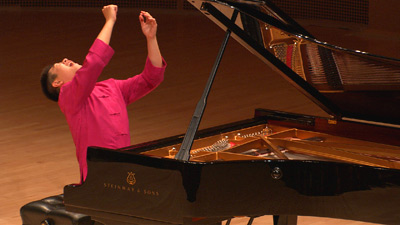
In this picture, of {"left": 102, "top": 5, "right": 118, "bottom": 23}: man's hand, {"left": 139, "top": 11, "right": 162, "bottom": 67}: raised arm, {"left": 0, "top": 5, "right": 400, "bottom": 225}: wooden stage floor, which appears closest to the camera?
{"left": 102, "top": 5, "right": 118, "bottom": 23}: man's hand

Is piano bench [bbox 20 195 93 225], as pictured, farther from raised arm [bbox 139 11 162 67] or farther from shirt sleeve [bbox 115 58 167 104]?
raised arm [bbox 139 11 162 67]

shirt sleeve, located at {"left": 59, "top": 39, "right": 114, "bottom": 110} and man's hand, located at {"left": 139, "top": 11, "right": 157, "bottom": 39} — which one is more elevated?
man's hand, located at {"left": 139, "top": 11, "right": 157, "bottom": 39}

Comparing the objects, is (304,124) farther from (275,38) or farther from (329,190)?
(329,190)

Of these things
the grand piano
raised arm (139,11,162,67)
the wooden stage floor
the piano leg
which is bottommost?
the wooden stage floor

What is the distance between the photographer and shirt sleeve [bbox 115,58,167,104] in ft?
10.8

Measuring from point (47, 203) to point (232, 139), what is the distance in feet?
2.69

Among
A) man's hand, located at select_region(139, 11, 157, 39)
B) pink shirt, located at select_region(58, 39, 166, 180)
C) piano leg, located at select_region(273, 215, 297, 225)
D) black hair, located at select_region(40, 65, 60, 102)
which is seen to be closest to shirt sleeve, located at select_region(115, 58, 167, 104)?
pink shirt, located at select_region(58, 39, 166, 180)

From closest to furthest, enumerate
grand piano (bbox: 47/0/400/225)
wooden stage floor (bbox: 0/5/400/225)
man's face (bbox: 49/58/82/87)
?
1. grand piano (bbox: 47/0/400/225)
2. man's face (bbox: 49/58/82/87)
3. wooden stage floor (bbox: 0/5/400/225)

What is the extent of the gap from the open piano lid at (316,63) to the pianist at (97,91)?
0.33 meters

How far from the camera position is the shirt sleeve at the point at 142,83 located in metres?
3.29

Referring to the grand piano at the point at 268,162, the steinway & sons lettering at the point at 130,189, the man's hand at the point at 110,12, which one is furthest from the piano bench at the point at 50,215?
the man's hand at the point at 110,12

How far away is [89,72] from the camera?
9.91 feet

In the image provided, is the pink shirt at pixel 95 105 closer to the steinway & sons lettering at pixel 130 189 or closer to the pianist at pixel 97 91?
the pianist at pixel 97 91

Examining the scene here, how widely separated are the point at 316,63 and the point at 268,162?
69cm
